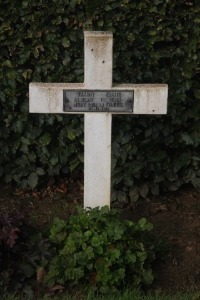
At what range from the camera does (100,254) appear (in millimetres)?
4562

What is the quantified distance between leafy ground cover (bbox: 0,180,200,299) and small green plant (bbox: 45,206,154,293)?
23cm

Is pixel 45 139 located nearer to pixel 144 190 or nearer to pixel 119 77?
pixel 119 77

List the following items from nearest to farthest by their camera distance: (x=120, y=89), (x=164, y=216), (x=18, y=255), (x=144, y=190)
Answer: (x=120, y=89) → (x=18, y=255) → (x=164, y=216) → (x=144, y=190)

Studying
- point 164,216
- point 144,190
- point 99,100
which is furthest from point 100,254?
point 144,190

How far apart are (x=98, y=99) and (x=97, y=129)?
0.22m

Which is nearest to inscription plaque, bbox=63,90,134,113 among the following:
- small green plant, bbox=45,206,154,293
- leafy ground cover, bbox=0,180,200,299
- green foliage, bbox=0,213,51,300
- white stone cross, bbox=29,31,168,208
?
white stone cross, bbox=29,31,168,208

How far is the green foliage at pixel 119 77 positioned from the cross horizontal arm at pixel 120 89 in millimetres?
773

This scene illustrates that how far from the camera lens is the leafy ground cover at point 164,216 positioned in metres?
4.85

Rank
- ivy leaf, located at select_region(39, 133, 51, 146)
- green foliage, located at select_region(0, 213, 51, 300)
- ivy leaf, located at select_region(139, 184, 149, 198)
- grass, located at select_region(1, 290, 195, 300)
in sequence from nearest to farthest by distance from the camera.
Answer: grass, located at select_region(1, 290, 195, 300) < green foliage, located at select_region(0, 213, 51, 300) < ivy leaf, located at select_region(39, 133, 51, 146) < ivy leaf, located at select_region(139, 184, 149, 198)

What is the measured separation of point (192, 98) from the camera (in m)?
5.77

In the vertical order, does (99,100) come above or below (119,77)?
below

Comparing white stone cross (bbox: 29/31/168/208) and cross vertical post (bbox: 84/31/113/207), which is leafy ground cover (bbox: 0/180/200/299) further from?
white stone cross (bbox: 29/31/168/208)

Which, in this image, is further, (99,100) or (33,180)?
(33,180)

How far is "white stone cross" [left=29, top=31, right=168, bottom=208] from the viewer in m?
4.71
